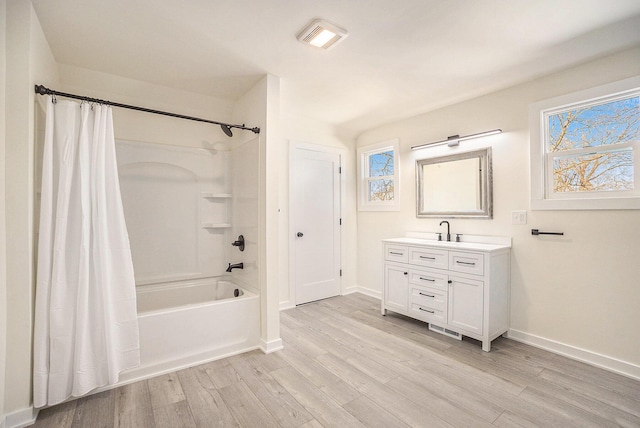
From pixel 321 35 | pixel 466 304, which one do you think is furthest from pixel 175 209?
pixel 466 304

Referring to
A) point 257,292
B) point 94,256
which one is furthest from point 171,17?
point 257,292

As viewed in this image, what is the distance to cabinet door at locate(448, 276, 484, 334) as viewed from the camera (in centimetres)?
257

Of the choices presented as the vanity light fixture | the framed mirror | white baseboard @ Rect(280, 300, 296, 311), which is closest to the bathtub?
white baseboard @ Rect(280, 300, 296, 311)

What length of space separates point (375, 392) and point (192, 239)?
225cm

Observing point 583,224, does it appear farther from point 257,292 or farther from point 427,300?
point 257,292

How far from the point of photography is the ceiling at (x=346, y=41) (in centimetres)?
178

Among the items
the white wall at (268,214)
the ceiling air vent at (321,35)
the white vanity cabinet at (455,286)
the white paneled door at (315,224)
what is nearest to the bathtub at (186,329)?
the white wall at (268,214)

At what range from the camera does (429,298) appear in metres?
2.95

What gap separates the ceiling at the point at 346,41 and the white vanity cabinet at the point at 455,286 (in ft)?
5.27

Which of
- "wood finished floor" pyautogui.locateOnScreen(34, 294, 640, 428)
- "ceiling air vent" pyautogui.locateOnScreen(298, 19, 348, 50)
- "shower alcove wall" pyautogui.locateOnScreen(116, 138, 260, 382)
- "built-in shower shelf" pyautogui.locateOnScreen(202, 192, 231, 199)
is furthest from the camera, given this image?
"built-in shower shelf" pyautogui.locateOnScreen(202, 192, 231, 199)

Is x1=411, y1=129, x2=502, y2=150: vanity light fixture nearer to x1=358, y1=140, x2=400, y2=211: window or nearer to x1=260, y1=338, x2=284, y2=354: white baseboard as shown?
x1=358, y1=140, x2=400, y2=211: window

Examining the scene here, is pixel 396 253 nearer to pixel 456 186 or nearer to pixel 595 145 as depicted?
pixel 456 186

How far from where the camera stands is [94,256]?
1.92 meters

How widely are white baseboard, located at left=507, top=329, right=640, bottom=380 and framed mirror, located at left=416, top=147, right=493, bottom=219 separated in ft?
3.80
